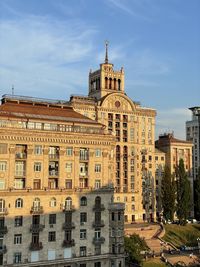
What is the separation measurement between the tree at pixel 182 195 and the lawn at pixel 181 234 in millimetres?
3497

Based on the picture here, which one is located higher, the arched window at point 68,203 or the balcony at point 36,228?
the arched window at point 68,203

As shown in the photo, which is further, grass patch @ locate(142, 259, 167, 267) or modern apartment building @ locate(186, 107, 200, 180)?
modern apartment building @ locate(186, 107, 200, 180)

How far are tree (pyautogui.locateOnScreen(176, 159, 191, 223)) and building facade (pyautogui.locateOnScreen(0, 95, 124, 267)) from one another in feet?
160

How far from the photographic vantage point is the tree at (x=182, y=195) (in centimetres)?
11106

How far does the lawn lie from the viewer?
9962 cm

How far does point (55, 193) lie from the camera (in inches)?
2479

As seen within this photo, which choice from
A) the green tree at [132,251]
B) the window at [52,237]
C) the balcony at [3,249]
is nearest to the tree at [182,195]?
the green tree at [132,251]

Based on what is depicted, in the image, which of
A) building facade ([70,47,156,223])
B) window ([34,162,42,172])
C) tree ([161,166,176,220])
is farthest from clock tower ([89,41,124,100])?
window ([34,162,42,172])

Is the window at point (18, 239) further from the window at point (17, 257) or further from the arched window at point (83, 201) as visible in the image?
the arched window at point (83, 201)

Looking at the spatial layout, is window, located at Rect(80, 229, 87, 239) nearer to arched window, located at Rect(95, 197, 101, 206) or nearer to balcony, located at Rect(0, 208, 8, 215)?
arched window, located at Rect(95, 197, 101, 206)

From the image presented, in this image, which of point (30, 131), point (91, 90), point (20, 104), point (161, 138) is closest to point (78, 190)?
point (30, 131)

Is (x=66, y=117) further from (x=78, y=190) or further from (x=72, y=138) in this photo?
(x=78, y=190)

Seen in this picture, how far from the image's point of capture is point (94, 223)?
64.9 meters

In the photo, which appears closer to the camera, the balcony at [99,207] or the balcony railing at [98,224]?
the balcony railing at [98,224]
